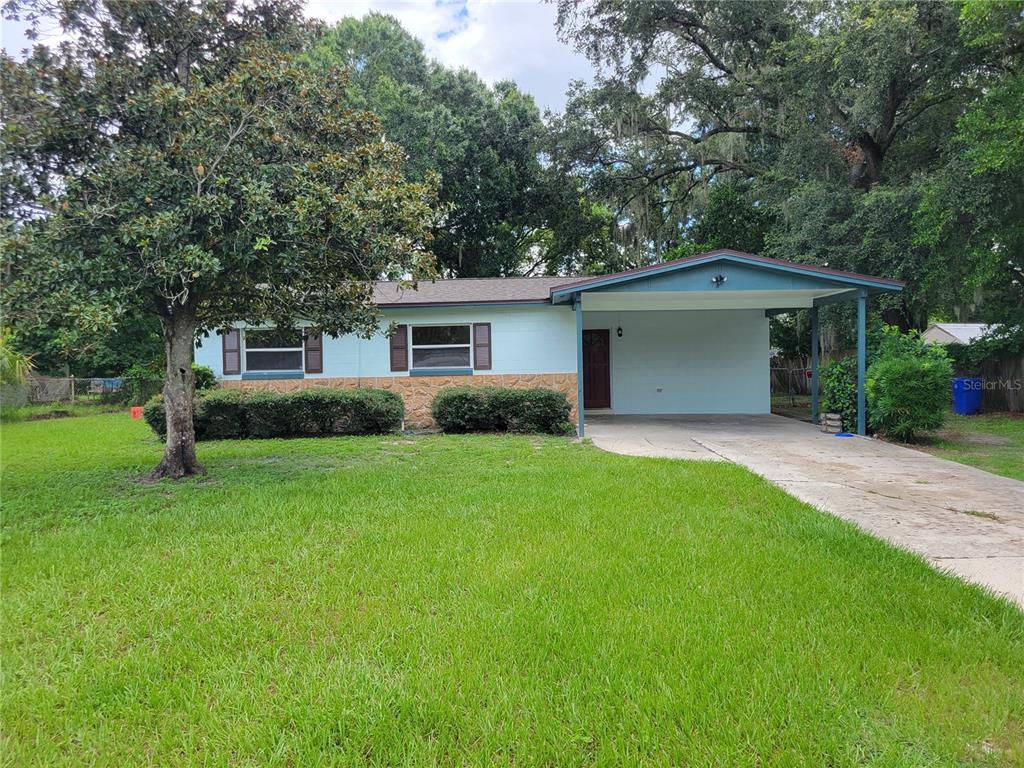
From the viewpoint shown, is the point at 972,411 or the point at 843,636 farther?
the point at 972,411

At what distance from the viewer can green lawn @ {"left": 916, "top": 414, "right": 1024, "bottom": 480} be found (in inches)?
294

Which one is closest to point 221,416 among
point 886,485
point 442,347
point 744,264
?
point 442,347

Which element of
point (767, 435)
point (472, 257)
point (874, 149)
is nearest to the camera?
point (767, 435)

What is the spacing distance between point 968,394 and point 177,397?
1681 cm

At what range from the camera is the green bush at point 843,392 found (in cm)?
1024

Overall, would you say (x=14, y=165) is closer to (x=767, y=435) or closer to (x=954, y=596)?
(x=954, y=596)

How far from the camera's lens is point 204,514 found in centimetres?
486

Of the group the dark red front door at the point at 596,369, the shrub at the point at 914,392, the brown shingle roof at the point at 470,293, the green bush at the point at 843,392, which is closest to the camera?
the shrub at the point at 914,392

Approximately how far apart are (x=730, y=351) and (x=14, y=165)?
13.3 meters

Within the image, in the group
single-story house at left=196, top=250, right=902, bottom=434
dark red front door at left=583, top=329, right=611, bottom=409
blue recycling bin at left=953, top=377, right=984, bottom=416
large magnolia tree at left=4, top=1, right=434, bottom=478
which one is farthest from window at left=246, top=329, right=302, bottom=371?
blue recycling bin at left=953, top=377, right=984, bottom=416

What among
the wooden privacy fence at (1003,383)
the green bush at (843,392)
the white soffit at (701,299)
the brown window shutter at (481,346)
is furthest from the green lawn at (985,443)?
A: the brown window shutter at (481,346)

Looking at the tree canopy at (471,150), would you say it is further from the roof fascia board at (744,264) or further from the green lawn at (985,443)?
the green lawn at (985,443)

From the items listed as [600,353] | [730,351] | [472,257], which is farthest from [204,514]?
[472,257]

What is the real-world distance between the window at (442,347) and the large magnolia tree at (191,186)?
18.0ft
